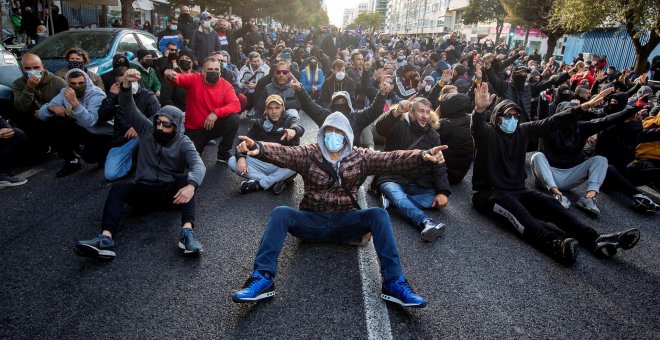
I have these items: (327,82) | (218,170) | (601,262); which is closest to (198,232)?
(218,170)

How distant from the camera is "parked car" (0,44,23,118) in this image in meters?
6.20

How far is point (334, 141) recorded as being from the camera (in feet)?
12.0

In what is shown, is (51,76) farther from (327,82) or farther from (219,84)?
(327,82)

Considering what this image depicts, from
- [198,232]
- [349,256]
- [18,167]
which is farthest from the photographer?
[18,167]

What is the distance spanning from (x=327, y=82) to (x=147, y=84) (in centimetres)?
408

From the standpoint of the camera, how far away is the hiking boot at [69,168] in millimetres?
5721

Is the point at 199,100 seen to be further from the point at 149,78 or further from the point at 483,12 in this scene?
the point at 483,12

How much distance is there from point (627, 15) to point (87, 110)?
1642 cm

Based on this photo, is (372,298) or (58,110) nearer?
(372,298)

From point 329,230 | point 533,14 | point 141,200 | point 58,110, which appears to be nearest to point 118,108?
point 58,110

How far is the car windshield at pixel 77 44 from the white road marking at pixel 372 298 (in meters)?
7.17

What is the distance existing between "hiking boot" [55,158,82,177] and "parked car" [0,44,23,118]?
1.42 m

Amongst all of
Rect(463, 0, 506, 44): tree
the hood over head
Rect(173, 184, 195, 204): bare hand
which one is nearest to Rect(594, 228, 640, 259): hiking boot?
the hood over head

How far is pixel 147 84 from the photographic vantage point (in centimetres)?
816
